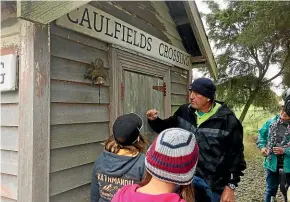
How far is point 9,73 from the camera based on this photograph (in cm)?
202

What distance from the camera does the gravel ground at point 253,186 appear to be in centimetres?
604

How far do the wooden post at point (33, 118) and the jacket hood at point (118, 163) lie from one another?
0.51m

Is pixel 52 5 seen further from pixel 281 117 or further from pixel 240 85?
pixel 240 85

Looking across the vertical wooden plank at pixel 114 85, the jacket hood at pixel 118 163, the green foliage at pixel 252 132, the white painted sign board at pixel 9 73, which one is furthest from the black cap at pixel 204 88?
the green foliage at pixel 252 132

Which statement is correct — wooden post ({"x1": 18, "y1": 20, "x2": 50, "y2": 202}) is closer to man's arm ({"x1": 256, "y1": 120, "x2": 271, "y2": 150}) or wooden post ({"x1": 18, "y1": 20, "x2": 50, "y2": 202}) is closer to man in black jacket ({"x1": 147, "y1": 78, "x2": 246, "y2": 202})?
man in black jacket ({"x1": 147, "y1": 78, "x2": 246, "y2": 202})

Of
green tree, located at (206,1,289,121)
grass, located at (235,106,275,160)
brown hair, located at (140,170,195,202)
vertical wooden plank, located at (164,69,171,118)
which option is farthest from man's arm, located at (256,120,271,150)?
green tree, located at (206,1,289,121)

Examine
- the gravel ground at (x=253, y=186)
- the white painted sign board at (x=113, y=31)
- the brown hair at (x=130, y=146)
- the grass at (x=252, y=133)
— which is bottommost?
the gravel ground at (x=253, y=186)

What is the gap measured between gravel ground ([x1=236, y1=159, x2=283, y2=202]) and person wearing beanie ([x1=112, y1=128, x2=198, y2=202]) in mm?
5304

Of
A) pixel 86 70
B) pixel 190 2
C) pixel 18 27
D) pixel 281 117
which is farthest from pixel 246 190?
pixel 18 27

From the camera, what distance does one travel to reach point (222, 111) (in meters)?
2.62

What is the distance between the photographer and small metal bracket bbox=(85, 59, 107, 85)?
8.32 ft

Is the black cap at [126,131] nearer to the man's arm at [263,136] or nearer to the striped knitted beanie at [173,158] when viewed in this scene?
the striped knitted beanie at [173,158]

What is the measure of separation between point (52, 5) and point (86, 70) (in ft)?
2.60

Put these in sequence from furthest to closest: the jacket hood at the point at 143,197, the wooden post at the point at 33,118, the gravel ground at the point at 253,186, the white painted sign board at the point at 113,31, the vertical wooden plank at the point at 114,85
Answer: the gravel ground at the point at 253,186
the vertical wooden plank at the point at 114,85
the white painted sign board at the point at 113,31
the wooden post at the point at 33,118
the jacket hood at the point at 143,197
